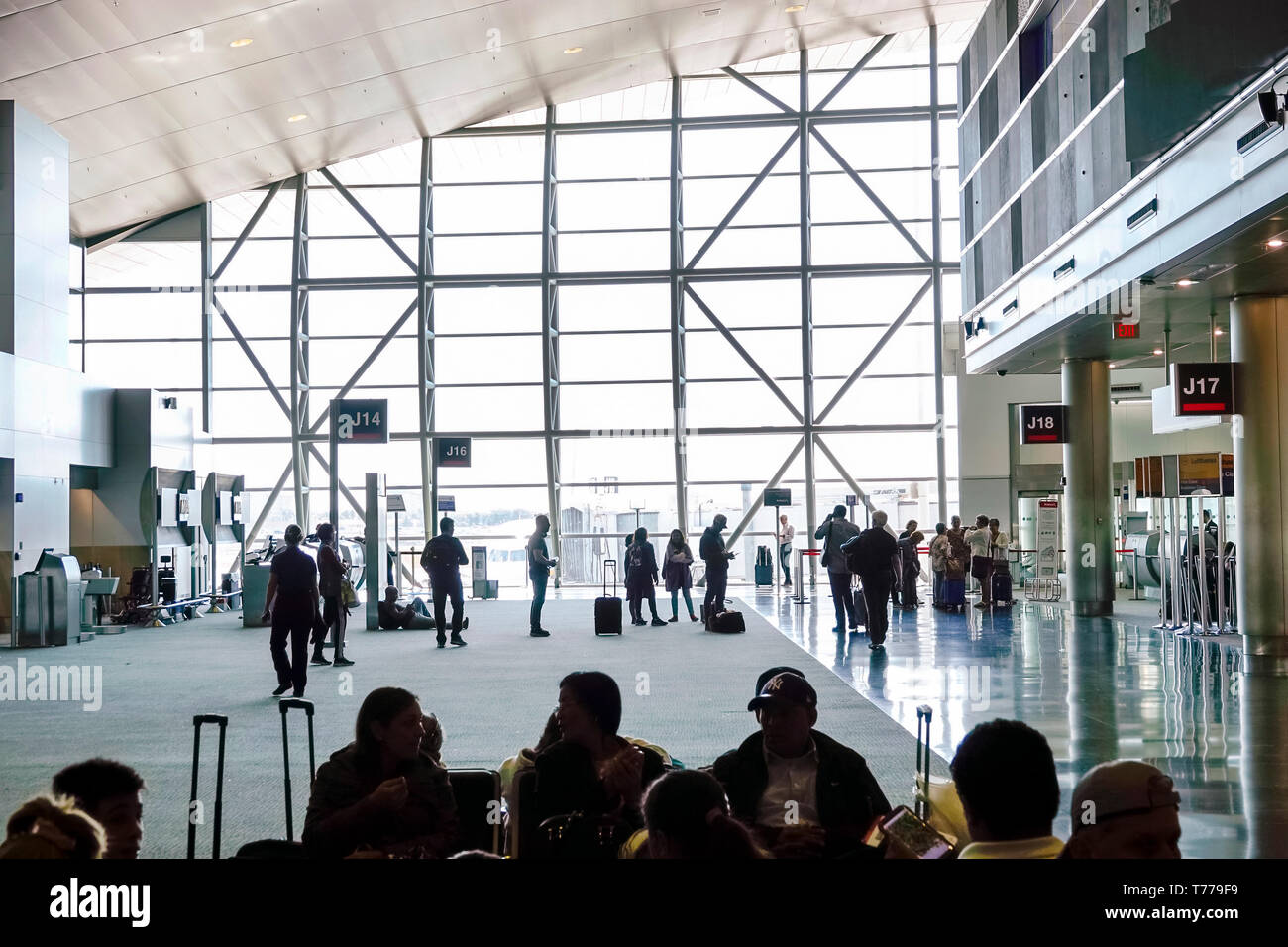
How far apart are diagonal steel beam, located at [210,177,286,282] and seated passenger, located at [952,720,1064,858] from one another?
26.2 metres

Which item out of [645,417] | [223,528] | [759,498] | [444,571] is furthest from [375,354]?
[444,571]

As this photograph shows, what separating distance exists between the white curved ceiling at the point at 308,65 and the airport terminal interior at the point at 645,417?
13 cm

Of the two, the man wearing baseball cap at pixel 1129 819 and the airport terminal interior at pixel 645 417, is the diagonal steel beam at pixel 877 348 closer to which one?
the airport terminal interior at pixel 645 417

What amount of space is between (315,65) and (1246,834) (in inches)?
744

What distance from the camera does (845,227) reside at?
2567 centimetres

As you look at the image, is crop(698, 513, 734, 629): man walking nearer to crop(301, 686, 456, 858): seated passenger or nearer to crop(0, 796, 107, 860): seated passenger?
crop(301, 686, 456, 858): seated passenger

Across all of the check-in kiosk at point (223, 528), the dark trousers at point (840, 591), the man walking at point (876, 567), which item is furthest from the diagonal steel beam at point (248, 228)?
the man walking at point (876, 567)

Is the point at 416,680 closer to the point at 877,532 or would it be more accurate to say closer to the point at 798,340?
the point at 877,532

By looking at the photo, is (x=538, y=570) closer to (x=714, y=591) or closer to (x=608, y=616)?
(x=608, y=616)

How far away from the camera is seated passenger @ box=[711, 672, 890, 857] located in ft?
13.5

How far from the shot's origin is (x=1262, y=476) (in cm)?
1202

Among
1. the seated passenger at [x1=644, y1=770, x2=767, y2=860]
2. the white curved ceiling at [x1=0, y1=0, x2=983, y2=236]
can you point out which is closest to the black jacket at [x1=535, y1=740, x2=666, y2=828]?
the seated passenger at [x1=644, y1=770, x2=767, y2=860]

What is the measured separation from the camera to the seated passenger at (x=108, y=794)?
303 cm

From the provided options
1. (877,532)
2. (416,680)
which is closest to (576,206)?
(877,532)
